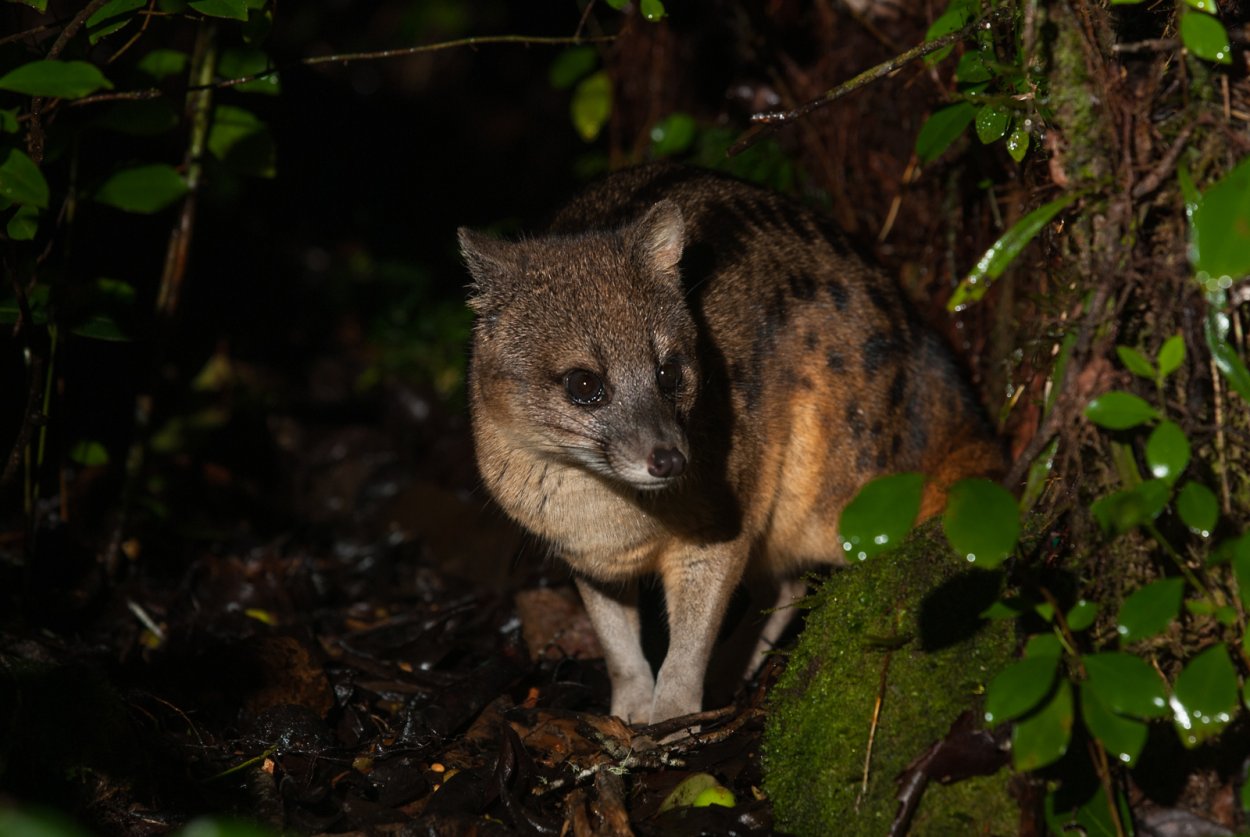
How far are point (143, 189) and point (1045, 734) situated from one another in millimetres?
4579

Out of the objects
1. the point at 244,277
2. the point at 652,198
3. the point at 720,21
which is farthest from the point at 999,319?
the point at 244,277

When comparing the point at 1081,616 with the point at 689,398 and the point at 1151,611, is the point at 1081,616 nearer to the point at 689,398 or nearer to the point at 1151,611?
the point at 1151,611

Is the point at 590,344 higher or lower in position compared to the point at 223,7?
lower

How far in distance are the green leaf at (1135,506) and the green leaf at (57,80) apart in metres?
3.47

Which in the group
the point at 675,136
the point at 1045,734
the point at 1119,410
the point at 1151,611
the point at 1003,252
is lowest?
the point at 1045,734

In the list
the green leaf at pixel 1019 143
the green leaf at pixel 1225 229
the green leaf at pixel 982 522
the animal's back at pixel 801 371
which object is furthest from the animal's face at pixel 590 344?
the green leaf at pixel 1225 229

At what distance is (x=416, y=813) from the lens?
447cm

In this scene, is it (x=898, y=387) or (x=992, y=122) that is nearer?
(x=992, y=122)

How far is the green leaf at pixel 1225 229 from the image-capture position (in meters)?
2.81

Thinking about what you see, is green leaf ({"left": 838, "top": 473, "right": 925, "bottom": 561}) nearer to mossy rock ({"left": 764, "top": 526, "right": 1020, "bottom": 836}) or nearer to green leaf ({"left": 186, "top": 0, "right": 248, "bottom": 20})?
mossy rock ({"left": 764, "top": 526, "right": 1020, "bottom": 836})

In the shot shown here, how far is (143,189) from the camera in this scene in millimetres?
5562

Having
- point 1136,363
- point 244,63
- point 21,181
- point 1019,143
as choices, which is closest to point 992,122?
point 1019,143

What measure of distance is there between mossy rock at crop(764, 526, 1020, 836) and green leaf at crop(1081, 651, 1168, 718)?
723 millimetres

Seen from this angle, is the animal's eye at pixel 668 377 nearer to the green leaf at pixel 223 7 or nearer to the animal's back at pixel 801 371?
the animal's back at pixel 801 371
